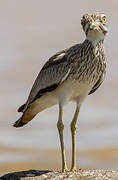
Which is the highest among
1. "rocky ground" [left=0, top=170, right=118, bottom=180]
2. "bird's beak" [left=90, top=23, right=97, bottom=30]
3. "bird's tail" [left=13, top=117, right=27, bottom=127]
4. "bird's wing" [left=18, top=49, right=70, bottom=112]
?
"bird's beak" [left=90, top=23, right=97, bottom=30]

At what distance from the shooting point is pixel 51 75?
16.7 m

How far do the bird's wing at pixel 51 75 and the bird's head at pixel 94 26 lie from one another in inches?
26.4

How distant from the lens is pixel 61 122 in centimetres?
1675

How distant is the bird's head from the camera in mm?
15875

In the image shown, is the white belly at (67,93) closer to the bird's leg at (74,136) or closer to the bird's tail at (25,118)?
the bird's leg at (74,136)

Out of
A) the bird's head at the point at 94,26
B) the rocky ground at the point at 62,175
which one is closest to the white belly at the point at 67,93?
the bird's head at the point at 94,26

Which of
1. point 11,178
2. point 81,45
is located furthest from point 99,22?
point 11,178

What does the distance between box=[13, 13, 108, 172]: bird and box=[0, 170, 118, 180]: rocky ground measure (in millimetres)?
405

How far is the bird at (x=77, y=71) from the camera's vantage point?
1605 cm

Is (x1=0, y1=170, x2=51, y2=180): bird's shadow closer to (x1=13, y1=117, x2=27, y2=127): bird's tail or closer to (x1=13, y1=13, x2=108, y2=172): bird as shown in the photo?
(x1=13, y1=13, x2=108, y2=172): bird

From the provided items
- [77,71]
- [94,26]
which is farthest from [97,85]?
[94,26]

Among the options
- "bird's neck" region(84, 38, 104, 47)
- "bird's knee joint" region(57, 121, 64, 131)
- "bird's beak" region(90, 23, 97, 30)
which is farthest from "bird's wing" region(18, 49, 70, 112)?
"bird's beak" region(90, 23, 97, 30)

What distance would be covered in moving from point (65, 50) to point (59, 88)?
2.45ft

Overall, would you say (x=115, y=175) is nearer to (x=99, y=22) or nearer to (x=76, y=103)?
(x=76, y=103)
